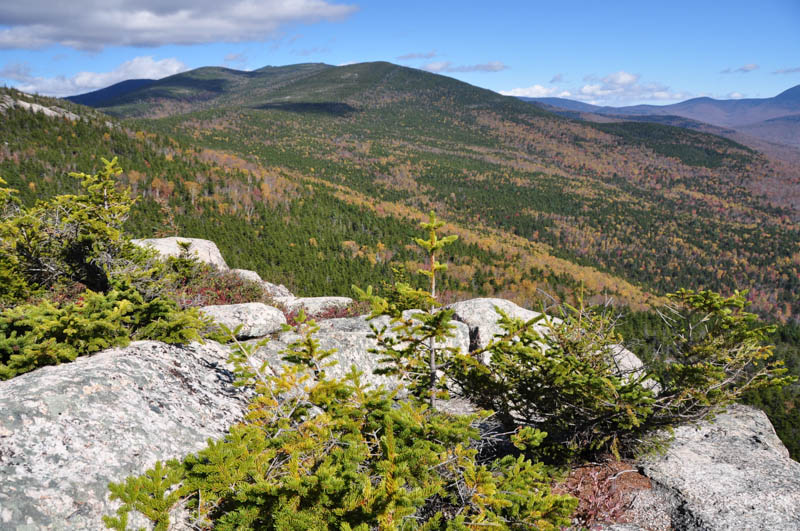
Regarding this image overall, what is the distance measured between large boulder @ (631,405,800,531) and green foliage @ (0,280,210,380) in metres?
8.99

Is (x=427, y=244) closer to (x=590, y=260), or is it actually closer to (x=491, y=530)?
(x=491, y=530)

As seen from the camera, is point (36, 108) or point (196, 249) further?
point (36, 108)

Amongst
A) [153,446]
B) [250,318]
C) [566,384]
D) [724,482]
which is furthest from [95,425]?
[724,482]

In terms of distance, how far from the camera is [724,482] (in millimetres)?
6730

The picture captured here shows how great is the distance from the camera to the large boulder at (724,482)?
19.2 feet

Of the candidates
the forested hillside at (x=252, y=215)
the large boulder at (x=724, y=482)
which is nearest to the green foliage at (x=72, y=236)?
the large boulder at (x=724, y=482)

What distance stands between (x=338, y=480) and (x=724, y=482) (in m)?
7.39

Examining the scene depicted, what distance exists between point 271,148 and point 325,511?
21119 cm

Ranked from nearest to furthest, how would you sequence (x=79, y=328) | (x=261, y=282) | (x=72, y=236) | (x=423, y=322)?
(x=79, y=328) < (x=423, y=322) < (x=72, y=236) < (x=261, y=282)

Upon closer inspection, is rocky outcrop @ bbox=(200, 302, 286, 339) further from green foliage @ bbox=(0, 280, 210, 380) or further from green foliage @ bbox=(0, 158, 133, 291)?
green foliage @ bbox=(0, 280, 210, 380)

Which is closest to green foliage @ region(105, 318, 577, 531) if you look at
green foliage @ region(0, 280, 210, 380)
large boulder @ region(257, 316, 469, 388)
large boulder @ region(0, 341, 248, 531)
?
large boulder @ region(0, 341, 248, 531)

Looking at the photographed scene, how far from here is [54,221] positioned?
10.9 meters

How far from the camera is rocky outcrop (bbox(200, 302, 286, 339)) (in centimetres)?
1248

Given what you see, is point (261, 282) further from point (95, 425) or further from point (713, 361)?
point (713, 361)
